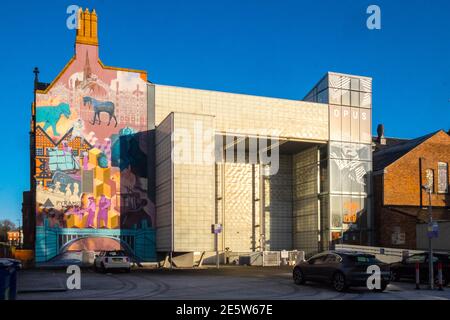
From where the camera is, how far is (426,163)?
4622 cm

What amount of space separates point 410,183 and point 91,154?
26583 mm

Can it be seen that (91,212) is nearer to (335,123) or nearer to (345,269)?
(335,123)

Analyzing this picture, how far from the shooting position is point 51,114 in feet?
124

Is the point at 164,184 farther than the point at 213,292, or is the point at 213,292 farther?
the point at 164,184

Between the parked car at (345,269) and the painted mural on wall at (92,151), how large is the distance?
2149 centimetres

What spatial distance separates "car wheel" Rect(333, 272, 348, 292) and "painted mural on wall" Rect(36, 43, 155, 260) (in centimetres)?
2250

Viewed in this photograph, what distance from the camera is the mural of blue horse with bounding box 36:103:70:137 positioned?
124ft

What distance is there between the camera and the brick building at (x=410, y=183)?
4434cm

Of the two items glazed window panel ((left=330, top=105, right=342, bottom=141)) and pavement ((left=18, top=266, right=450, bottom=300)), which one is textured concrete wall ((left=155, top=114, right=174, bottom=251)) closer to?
pavement ((left=18, top=266, right=450, bottom=300))

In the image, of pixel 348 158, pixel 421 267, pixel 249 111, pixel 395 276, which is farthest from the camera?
pixel 348 158

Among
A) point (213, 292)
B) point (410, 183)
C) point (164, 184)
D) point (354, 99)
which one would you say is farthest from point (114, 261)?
point (410, 183)

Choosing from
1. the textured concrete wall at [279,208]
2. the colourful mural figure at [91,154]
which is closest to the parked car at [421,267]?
the colourful mural figure at [91,154]

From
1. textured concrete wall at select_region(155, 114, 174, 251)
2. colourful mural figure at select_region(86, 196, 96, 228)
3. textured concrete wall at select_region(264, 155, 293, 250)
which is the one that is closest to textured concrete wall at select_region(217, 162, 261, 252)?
textured concrete wall at select_region(264, 155, 293, 250)

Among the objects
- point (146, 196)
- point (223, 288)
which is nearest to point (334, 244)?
point (146, 196)
